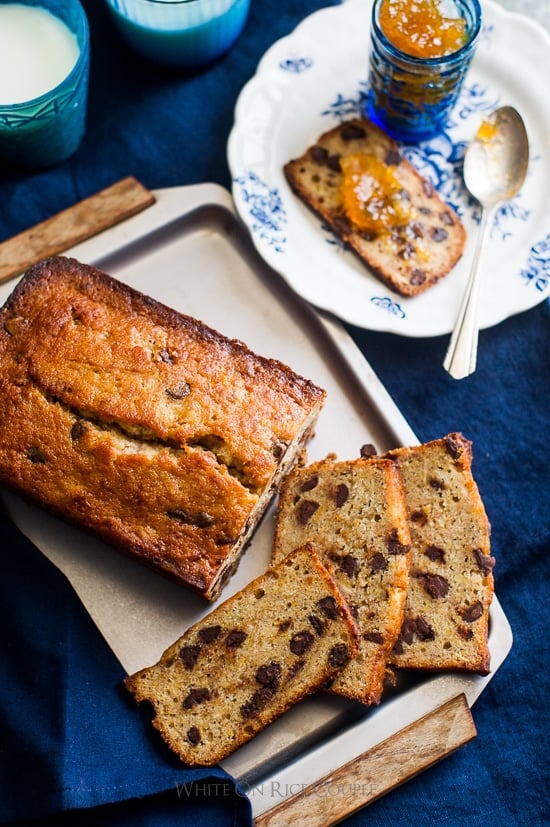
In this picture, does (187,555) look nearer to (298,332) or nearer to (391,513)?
(391,513)

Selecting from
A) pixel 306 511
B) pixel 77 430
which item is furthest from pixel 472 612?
pixel 77 430

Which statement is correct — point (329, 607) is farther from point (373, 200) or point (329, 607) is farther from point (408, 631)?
point (373, 200)

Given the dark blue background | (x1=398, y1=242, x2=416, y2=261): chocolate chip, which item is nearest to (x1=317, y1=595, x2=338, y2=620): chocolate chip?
the dark blue background

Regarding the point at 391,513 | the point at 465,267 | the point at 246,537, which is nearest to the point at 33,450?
the point at 246,537

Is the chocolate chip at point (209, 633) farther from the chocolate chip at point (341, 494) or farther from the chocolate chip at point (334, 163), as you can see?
the chocolate chip at point (334, 163)

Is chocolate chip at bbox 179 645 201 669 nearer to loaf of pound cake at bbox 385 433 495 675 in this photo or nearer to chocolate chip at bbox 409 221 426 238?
loaf of pound cake at bbox 385 433 495 675
